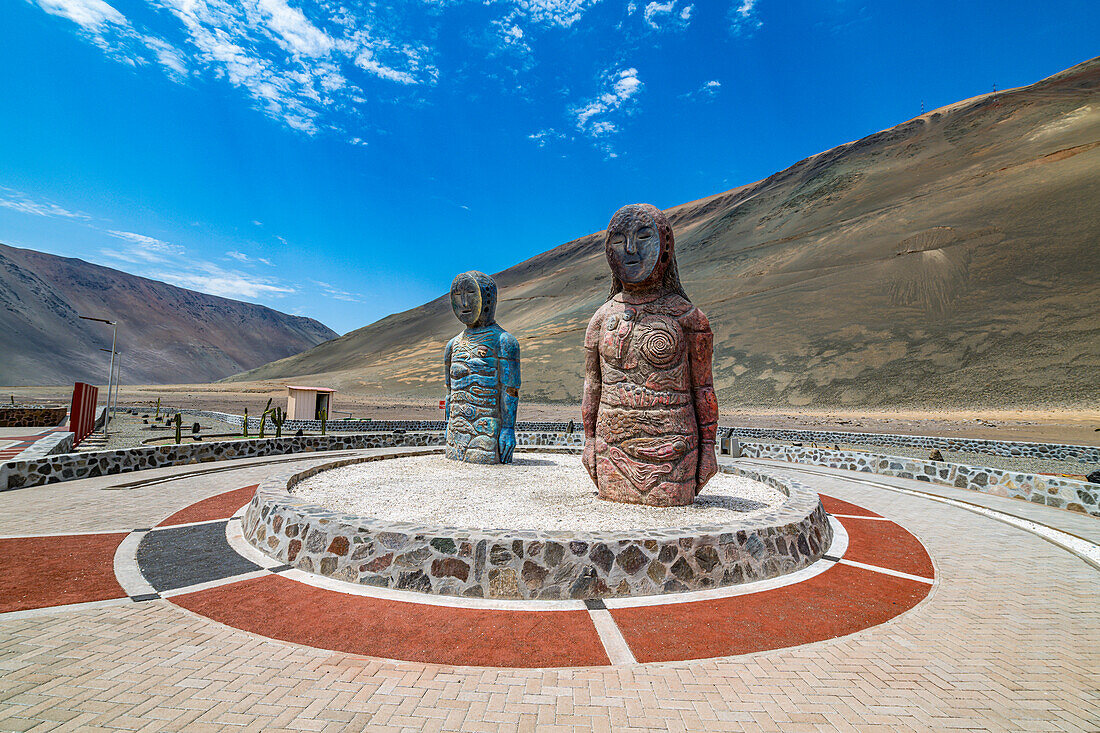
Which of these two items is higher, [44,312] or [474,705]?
[44,312]

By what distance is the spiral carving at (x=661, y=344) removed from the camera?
23.7 feet

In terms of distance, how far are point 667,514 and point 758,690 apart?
3540mm

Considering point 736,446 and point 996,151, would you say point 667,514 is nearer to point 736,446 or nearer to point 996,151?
point 736,446

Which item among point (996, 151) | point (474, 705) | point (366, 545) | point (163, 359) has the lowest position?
point (474, 705)

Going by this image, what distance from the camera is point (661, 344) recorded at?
723 centimetres

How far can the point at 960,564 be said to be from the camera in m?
6.24

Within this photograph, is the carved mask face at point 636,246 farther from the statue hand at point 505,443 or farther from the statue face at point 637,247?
the statue hand at point 505,443

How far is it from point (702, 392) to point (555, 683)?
4813 millimetres

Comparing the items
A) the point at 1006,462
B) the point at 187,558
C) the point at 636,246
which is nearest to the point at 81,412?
the point at 187,558

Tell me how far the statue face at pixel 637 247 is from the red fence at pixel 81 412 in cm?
1766

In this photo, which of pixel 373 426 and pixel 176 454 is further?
pixel 373 426

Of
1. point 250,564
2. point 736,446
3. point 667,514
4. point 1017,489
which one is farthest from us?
point 736,446

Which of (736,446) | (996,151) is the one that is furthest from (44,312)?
(996,151)

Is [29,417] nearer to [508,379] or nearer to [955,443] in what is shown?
[508,379]
